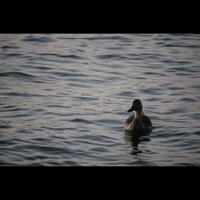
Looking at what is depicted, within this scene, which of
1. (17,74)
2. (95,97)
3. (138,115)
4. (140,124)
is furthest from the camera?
(17,74)

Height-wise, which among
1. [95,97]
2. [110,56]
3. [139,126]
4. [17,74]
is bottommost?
[139,126]

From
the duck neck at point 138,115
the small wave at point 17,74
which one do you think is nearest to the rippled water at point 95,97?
the small wave at point 17,74

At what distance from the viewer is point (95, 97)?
8.98 metres

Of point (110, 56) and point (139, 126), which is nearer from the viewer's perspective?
point (139, 126)

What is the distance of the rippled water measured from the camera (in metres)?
6.30

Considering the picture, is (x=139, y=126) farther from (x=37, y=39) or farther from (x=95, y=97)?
(x=37, y=39)

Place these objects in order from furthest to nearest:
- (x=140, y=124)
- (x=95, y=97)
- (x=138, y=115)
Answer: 1. (x=95, y=97)
2. (x=138, y=115)
3. (x=140, y=124)

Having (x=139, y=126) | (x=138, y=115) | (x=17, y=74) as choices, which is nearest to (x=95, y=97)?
(x=138, y=115)

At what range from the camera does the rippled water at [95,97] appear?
248 inches

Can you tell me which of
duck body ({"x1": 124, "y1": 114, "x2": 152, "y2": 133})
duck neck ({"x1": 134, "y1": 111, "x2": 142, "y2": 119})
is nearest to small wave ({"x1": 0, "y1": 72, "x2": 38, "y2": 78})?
duck neck ({"x1": 134, "y1": 111, "x2": 142, "y2": 119})

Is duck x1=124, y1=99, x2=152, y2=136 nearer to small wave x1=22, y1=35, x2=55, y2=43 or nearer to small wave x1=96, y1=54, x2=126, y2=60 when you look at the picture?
small wave x1=96, y1=54, x2=126, y2=60
